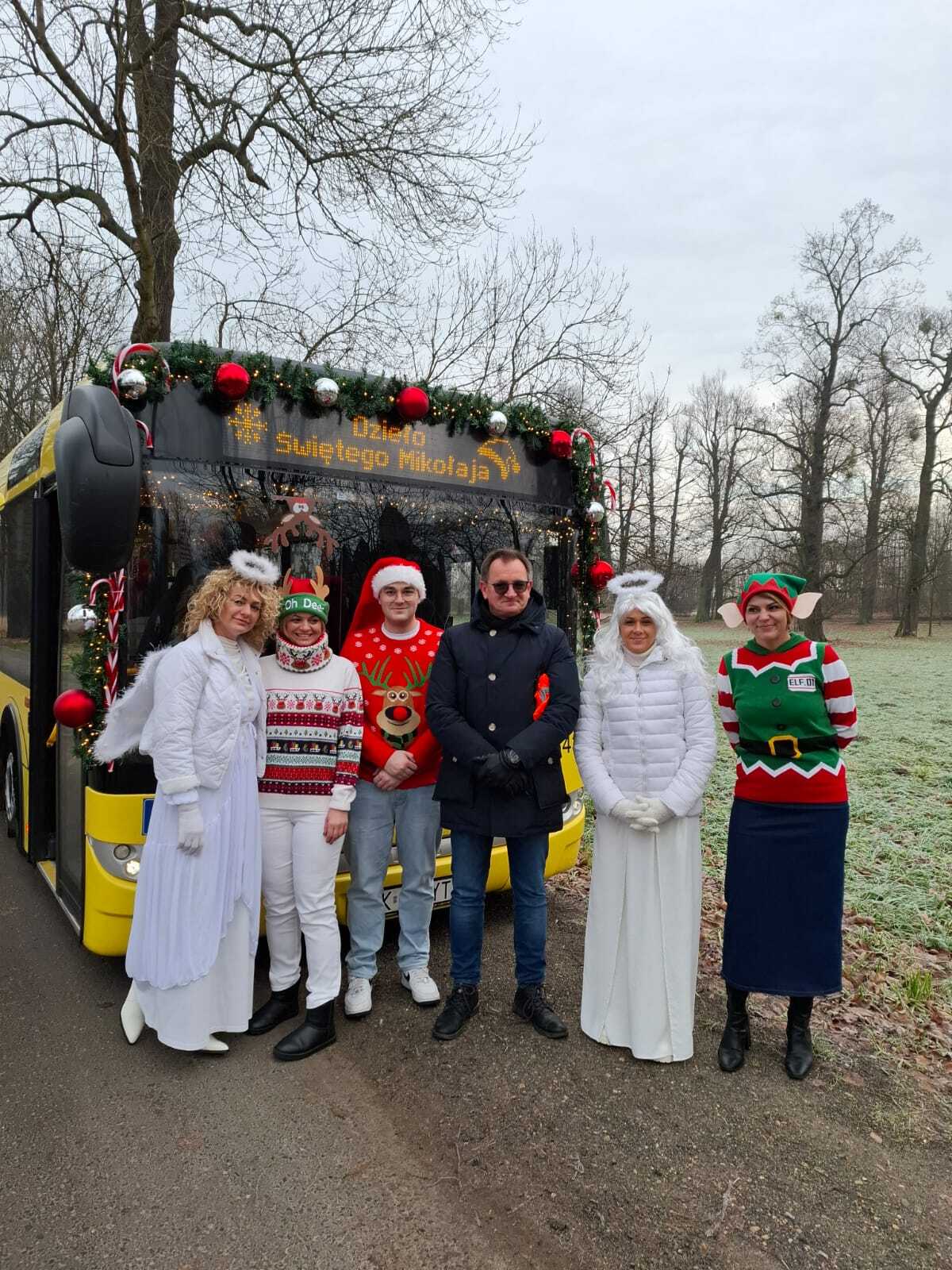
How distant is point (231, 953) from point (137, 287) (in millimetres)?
10108

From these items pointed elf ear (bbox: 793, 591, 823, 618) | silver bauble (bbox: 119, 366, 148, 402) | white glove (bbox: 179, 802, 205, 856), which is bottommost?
white glove (bbox: 179, 802, 205, 856)

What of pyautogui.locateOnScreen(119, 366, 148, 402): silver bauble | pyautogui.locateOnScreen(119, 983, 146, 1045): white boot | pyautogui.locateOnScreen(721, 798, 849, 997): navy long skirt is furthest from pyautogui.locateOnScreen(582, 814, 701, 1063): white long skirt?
pyautogui.locateOnScreen(119, 366, 148, 402): silver bauble

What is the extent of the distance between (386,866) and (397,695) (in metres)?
0.79

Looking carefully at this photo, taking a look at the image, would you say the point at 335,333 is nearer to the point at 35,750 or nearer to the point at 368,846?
the point at 35,750

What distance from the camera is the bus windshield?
350cm

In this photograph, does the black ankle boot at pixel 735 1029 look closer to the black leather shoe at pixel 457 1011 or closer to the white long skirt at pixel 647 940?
the white long skirt at pixel 647 940

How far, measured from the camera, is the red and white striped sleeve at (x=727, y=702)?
356 centimetres

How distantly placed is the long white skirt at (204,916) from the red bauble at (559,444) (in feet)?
7.72

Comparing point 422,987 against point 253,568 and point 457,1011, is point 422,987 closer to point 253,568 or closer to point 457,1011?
point 457,1011

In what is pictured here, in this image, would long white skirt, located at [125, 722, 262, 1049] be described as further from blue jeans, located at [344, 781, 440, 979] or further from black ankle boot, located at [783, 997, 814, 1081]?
black ankle boot, located at [783, 997, 814, 1081]

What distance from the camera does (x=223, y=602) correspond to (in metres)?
3.37

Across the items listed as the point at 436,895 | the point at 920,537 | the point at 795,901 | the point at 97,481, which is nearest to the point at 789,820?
the point at 795,901

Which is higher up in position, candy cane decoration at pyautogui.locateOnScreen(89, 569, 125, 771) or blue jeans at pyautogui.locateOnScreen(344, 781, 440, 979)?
candy cane decoration at pyautogui.locateOnScreen(89, 569, 125, 771)

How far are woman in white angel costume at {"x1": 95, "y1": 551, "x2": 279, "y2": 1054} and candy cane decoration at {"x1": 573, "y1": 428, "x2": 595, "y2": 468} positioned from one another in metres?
2.16
